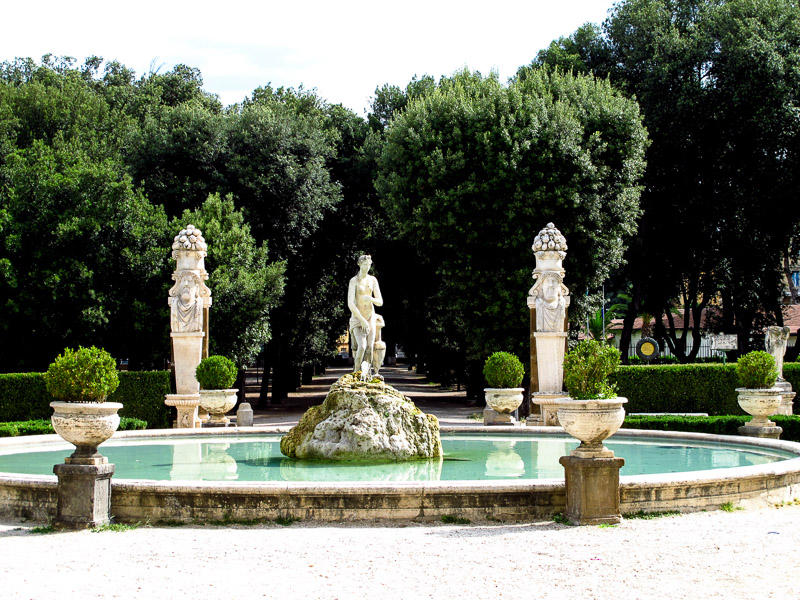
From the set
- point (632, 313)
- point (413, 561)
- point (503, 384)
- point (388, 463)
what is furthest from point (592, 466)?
point (632, 313)

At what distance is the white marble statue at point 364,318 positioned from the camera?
16062 millimetres

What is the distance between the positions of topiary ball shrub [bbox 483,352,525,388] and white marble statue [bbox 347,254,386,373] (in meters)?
4.79

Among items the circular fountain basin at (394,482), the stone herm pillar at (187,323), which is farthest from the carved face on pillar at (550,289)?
the stone herm pillar at (187,323)

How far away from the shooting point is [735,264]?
117 feet

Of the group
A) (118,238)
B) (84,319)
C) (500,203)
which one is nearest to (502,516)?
(500,203)

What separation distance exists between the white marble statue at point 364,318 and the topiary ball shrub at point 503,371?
189 inches

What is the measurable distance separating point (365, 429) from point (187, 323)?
10271 mm

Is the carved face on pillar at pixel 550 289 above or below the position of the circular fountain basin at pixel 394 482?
above

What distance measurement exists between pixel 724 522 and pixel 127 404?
709 inches

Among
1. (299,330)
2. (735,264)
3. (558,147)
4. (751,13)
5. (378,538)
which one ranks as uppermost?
(751,13)

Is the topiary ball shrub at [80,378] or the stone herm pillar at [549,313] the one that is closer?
the topiary ball shrub at [80,378]

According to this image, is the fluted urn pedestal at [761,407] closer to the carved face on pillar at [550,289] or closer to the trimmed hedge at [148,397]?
the carved face on pillar at [550,289]

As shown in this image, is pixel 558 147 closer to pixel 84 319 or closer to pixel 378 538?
pixel 84 319

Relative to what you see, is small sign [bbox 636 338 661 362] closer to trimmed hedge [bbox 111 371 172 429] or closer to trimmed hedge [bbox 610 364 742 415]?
trimmed hedge [bbox 610 364 742 415]
